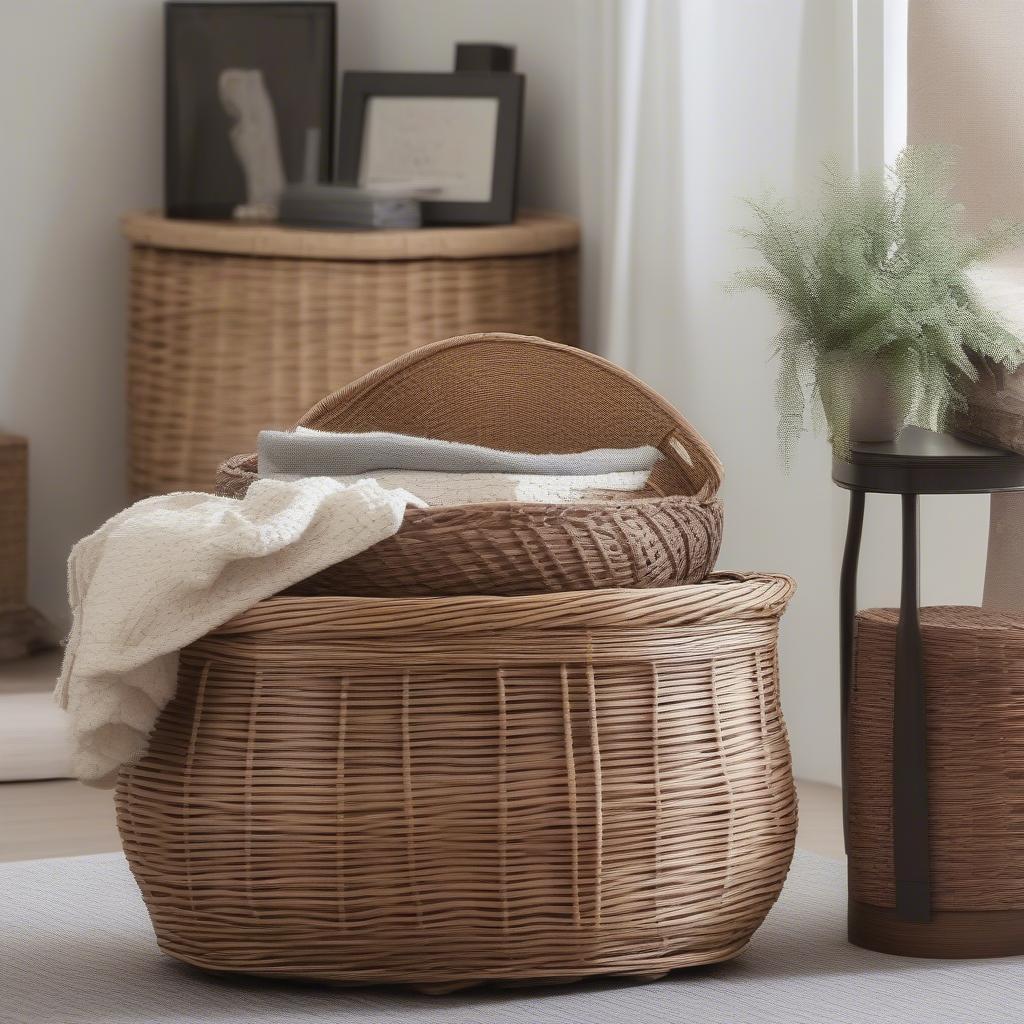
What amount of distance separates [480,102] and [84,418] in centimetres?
96

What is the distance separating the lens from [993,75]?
207cm

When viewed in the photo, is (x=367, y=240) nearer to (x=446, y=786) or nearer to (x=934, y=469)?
(x=934, y=469)

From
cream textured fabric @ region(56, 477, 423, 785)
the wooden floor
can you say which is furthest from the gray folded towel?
the wooden floor

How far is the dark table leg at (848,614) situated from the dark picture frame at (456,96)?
3.76 feet

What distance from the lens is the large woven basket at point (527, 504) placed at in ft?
5.22

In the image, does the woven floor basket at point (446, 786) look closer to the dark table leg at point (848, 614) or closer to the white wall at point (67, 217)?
the dark table leg at point (848, 614)

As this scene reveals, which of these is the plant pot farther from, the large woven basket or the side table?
the large woven basket

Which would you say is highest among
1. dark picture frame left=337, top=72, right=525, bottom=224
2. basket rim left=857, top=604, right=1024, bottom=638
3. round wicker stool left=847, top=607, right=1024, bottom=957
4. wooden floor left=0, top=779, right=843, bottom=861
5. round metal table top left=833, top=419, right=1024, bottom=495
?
dark picture frame left=337, top=72, right=525, bottom=224

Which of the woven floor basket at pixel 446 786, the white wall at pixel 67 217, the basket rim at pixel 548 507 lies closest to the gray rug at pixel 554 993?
the woven floor basket at pixel 446 786

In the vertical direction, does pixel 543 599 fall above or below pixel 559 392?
below

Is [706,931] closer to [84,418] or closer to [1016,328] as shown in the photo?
[1016,328]

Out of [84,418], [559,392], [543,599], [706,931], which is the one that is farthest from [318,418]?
[84,418]

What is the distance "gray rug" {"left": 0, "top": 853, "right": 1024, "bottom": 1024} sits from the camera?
156 centimetres

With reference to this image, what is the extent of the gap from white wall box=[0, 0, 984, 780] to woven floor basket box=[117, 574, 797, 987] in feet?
2.84
